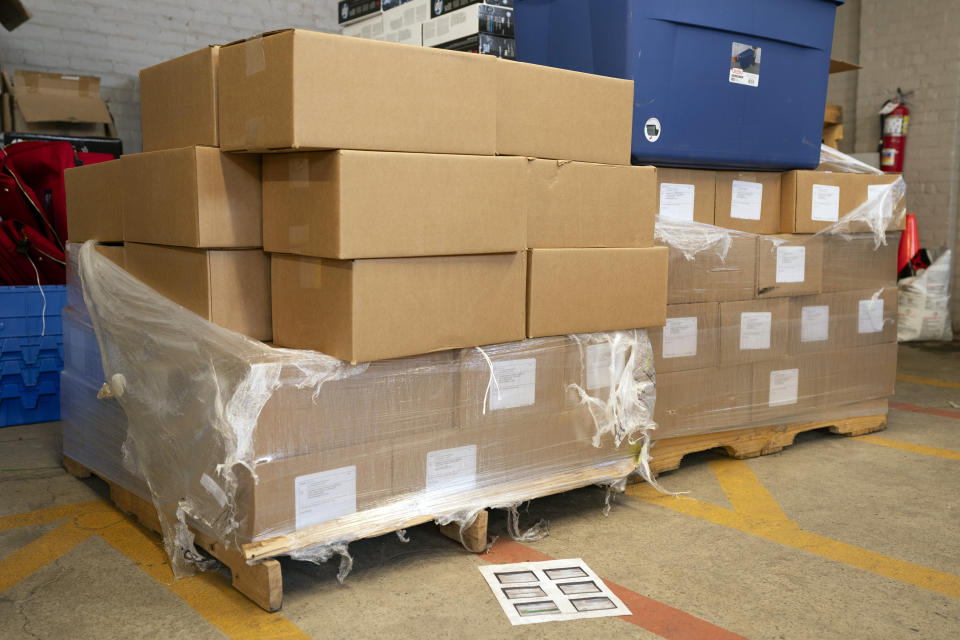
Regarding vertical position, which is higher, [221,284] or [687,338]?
[221,284]

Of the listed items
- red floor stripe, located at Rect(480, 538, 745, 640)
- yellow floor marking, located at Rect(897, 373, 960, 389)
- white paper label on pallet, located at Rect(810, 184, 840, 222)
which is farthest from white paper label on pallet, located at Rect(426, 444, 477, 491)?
yellow floor marking, located at Rect(897, 373, 960, 389)

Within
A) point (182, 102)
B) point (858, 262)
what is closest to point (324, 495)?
point (182, 102)

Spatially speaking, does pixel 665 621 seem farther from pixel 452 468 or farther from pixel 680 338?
pixel 680 338

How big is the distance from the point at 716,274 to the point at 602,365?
802 mm

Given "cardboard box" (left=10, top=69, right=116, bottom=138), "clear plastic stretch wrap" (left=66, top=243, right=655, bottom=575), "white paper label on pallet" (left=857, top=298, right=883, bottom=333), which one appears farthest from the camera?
"cardboard box" (left=10, top=69, right=116, bottom=138)

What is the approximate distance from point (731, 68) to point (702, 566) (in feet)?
6.19

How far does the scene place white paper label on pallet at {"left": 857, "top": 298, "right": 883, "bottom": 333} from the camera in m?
3.74

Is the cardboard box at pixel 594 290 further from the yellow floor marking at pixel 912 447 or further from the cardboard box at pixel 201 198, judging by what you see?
the yellow floor marking at pixel 912 447

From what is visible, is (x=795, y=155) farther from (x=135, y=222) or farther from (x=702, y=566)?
(x=135, y=222)

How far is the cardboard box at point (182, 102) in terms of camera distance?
220 cm

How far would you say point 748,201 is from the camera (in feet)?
11.0

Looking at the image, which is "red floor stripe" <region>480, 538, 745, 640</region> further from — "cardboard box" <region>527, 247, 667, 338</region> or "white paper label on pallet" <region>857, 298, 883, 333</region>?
"white paper label on pallet" <region>857, 298, 883, 333</region>

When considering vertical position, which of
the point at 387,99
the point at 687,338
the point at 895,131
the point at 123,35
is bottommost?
the point at 687,338

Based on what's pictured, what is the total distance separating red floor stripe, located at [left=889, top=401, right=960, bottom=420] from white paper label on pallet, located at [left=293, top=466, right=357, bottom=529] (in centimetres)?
336
